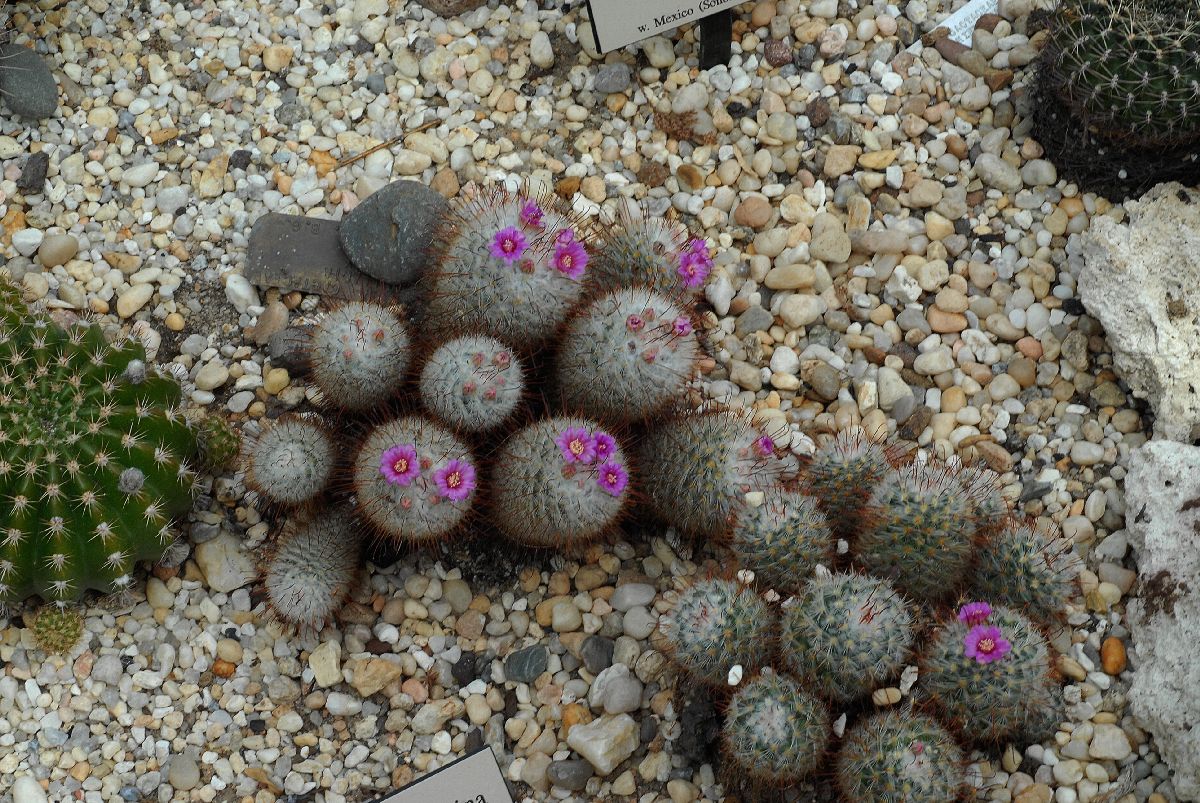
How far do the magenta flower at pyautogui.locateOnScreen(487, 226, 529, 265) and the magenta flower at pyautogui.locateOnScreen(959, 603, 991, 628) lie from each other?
129 cm

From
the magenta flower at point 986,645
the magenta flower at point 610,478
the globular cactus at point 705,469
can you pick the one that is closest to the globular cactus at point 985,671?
the magenta flower at point 986,645

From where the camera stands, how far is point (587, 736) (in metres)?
2.71

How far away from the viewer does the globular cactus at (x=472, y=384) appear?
2.58 meters

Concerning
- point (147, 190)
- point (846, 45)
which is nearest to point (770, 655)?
point (846, 45)

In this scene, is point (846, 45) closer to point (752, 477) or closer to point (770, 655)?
point (752, 477)

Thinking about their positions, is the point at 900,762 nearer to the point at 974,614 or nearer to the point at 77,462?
the point at 974,614

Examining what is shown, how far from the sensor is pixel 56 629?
2877 mm

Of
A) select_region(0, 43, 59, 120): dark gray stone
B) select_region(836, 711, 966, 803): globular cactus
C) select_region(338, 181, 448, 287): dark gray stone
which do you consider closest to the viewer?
select_region(836, 711, 966, 803): globular cactus

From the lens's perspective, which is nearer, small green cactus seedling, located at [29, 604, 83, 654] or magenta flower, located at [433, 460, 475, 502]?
magenta flower, located at [433, 460, 475, 502]

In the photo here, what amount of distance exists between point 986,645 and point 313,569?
5.11ft

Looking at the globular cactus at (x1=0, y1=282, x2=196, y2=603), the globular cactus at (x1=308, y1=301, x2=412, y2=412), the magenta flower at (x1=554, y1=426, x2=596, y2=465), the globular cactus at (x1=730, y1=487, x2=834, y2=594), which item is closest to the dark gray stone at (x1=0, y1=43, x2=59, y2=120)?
the globular cactus at (x1=0, y1=282, x2=196, y2=603)

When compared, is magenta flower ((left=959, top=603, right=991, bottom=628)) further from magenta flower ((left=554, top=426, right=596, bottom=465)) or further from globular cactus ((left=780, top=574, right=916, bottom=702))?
magenta flower ((left=554, top=426, right=596, bottom=465))

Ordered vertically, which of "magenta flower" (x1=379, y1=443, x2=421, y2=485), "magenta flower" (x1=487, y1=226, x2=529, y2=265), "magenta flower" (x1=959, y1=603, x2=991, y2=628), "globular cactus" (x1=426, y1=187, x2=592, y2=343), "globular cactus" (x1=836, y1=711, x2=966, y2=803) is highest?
"magenta flower" (x1=487, y1=226, x2=529, y2=265)

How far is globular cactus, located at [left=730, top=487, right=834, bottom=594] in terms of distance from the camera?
263cm
